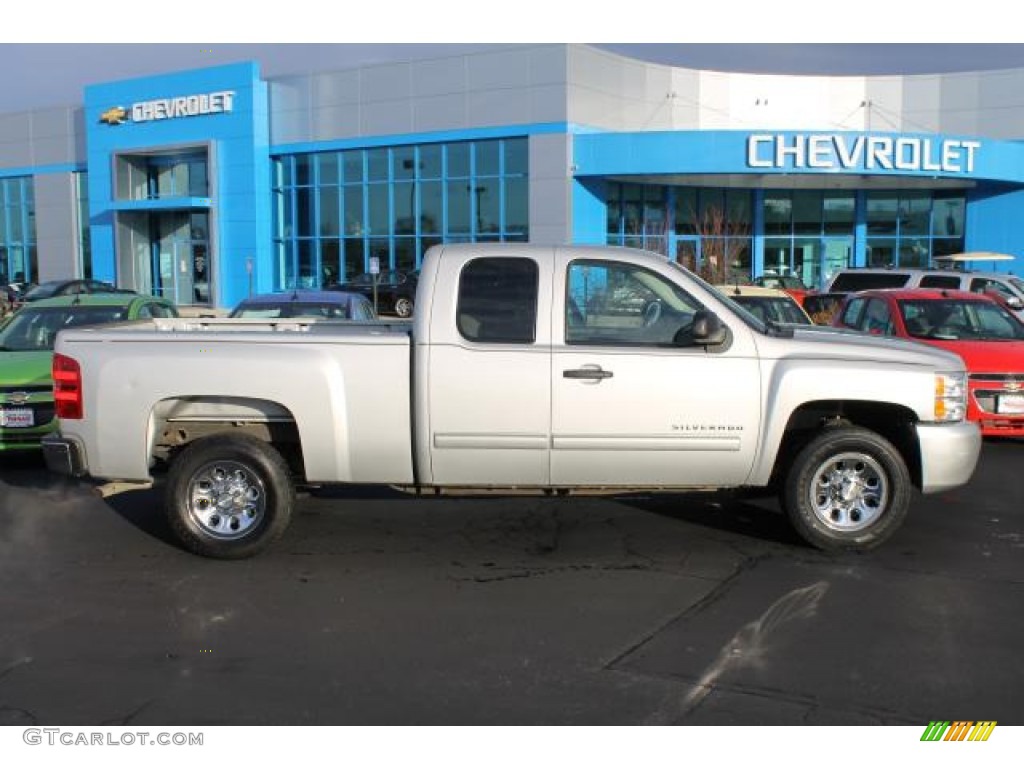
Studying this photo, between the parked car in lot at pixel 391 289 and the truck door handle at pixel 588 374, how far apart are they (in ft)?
82.3

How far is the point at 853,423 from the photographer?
684 centimetres

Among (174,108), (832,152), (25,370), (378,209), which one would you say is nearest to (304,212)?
(378,209)

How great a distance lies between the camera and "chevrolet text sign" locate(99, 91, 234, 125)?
36938mm

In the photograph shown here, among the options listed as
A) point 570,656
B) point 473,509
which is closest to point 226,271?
point 473,509

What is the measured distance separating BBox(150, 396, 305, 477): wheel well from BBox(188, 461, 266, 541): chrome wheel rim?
289 mm

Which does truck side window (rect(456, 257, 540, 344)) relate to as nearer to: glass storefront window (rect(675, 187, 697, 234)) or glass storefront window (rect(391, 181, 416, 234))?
glass storefront window (rect(391, 181, 416, 234))

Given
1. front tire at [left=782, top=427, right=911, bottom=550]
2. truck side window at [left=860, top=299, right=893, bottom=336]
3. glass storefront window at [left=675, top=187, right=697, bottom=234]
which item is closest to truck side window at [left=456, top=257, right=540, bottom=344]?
front tire at [left=782, top=427, right=911, bottom=550]

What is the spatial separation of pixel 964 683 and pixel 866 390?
2235mm

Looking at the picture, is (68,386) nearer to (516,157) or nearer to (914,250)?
(516,157)

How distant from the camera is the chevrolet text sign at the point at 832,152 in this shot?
31.8 metres

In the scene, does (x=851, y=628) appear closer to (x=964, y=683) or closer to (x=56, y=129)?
(x=964, y=683)

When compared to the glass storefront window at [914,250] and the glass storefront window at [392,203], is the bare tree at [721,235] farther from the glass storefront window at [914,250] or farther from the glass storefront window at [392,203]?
the glass storefront window at [392,203]

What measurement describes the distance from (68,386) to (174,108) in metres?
34.8

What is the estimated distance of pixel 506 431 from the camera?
6191mm
